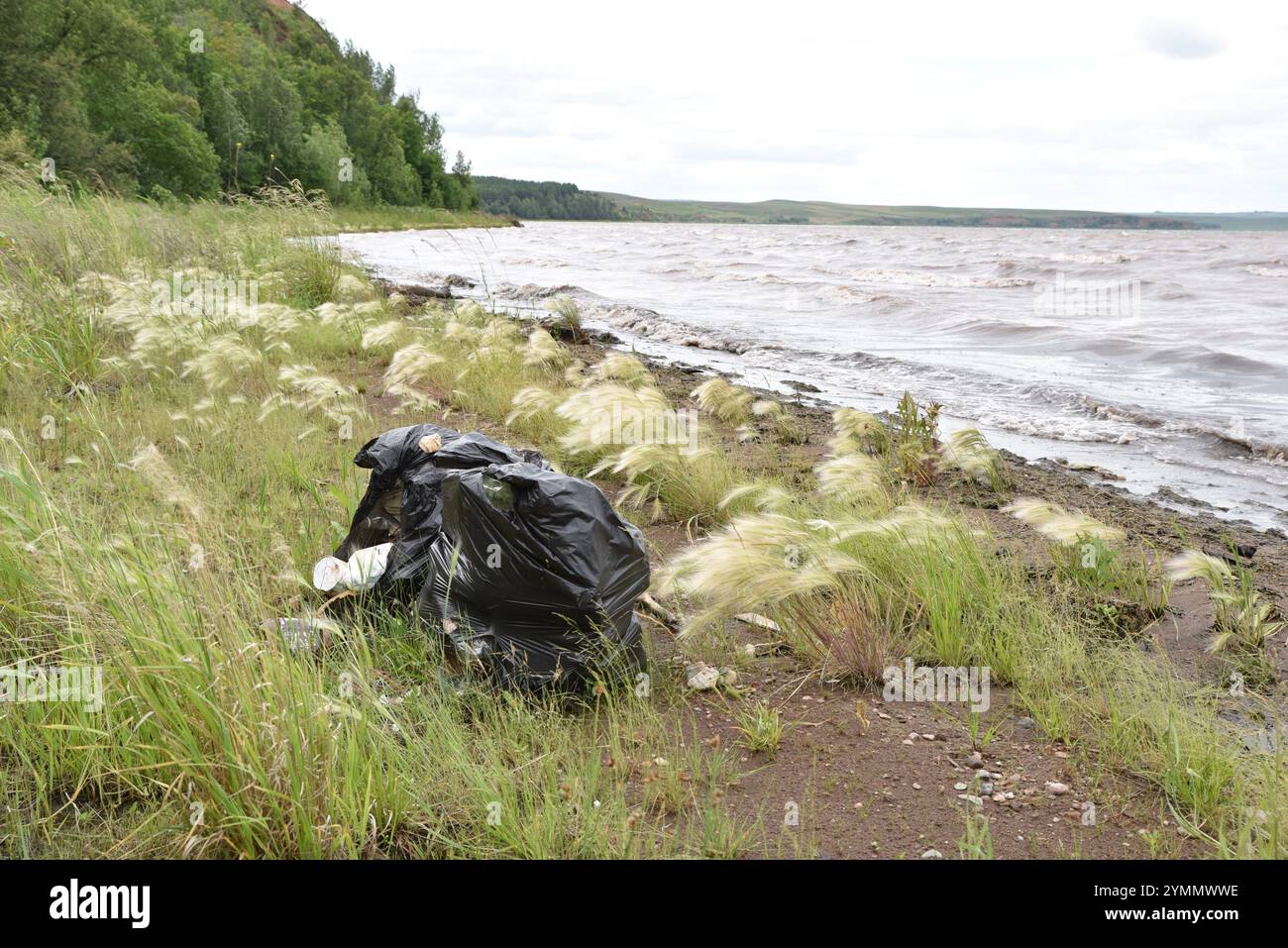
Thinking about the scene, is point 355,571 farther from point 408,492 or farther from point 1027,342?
point 1027,342

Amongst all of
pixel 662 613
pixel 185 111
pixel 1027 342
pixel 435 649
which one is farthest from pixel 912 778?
pixel 185 111

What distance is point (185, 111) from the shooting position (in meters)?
38.6

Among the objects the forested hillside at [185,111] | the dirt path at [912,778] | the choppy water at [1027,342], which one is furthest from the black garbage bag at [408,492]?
the forested hillside at [185,111]

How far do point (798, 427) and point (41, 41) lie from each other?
109 feet

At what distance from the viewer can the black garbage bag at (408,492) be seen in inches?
132

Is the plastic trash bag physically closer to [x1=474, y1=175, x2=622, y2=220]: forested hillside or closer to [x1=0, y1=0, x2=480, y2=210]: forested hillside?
[x1=0, y1=0, x2=480, y2=210]: forested hillside

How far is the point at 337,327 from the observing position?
32.6 ft

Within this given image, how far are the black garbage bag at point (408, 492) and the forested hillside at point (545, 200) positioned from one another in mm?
129477

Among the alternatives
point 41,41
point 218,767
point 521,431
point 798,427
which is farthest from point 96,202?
point 41,41

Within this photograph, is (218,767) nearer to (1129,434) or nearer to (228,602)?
(228,602)

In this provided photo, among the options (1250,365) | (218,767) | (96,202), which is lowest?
(218,767)

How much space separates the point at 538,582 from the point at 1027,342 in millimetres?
12626

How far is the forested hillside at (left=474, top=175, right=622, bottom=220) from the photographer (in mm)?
132625

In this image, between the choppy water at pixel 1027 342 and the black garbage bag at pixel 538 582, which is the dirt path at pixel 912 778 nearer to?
the black garbage bag at pixel 538 582
